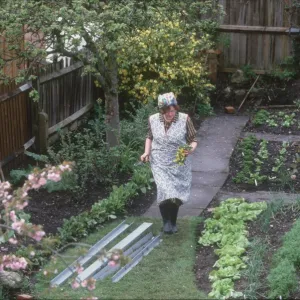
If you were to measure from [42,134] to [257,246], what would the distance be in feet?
16.0

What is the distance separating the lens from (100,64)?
35.3 ft

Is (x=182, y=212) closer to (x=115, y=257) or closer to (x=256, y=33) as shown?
(x=115, y=257)

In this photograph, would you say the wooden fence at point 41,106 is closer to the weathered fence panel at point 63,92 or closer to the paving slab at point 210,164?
the weathered fence panel at point 63,92

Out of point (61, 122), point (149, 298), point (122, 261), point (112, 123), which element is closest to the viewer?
point (122, 261)

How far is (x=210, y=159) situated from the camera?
1216 centimetres

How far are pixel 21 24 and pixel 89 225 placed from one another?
2.38 meters

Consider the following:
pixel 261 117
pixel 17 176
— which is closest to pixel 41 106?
pixel 17 176

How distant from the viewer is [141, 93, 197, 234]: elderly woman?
8.89 metres

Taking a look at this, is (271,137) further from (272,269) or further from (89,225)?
(272,269)

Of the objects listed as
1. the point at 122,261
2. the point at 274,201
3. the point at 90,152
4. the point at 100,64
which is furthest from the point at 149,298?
the point at 100,64

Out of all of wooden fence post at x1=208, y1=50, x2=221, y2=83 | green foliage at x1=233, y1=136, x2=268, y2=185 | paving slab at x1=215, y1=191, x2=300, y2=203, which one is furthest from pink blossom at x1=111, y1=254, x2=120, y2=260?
wooden fence post at x1=208, y1=50, x2=221, y2=83

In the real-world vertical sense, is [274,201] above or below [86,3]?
below

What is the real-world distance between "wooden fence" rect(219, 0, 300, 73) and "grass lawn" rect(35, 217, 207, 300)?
26.2 feet

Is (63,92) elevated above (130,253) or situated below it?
above
